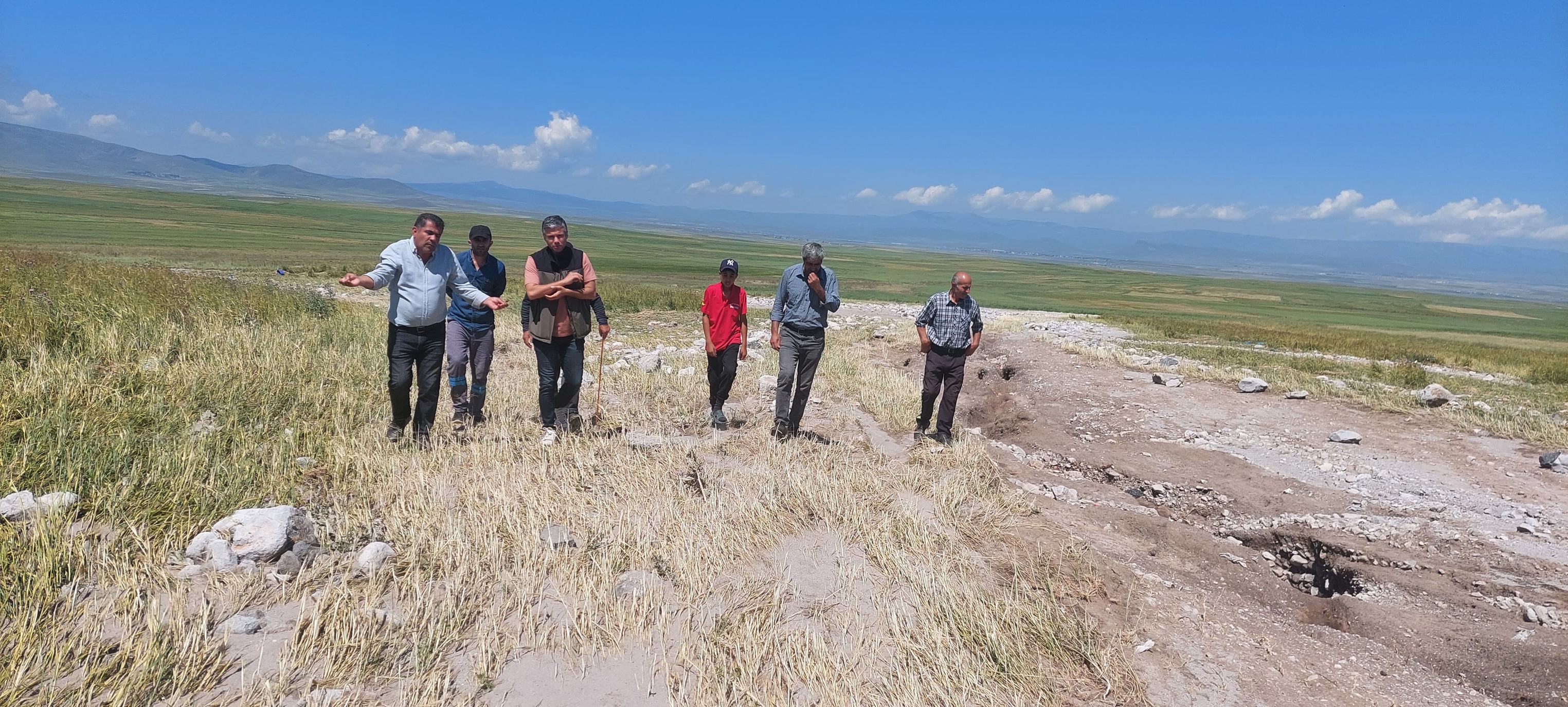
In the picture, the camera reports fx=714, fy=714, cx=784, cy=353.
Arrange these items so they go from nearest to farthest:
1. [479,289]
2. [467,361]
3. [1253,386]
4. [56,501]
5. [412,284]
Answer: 1. [56,501]
2. [412,284]
3. [479,289]
4. [467,361]
5. [1253,386]

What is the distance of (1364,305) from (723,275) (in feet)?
257

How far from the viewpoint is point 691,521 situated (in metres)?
4.96

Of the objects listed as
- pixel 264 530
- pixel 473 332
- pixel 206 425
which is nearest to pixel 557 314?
pixel 473 332

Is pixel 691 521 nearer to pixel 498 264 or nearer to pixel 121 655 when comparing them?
pixel 121 655

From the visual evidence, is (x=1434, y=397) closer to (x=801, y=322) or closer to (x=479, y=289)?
(x=801, y=322)

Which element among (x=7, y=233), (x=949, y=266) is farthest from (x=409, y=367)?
(x=949, y=266)

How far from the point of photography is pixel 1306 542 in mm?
5754

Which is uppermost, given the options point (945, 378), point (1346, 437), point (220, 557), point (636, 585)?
point (945, 378)

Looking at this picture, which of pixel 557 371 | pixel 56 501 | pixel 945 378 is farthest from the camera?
pixel 945 378

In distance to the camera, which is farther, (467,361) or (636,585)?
(467,361)

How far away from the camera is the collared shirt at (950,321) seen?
766cm

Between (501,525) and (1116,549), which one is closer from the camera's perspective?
(501,525)

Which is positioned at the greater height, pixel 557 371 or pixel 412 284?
pixel 412 284

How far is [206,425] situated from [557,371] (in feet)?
8.93
